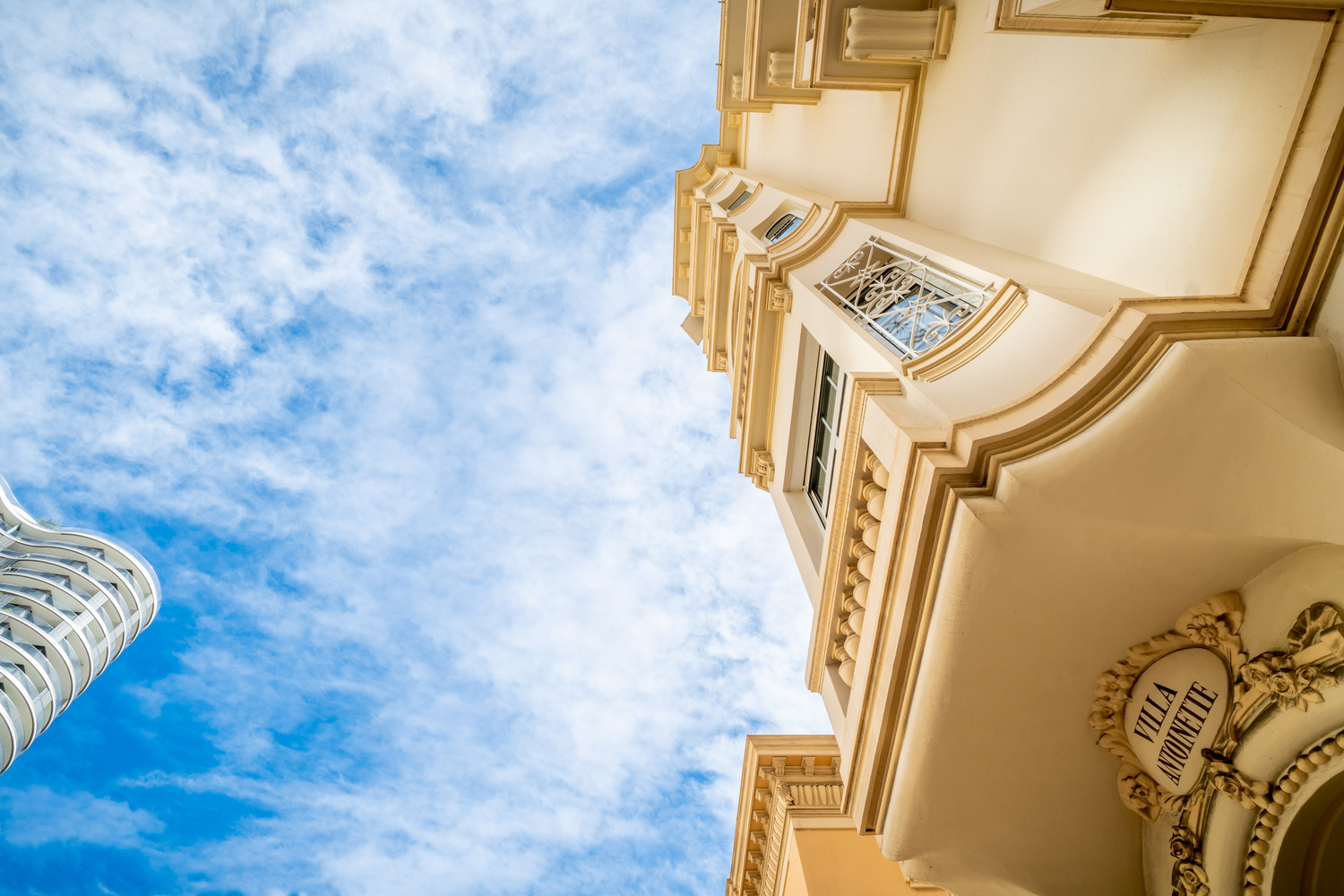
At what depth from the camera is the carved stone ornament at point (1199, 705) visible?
441cm

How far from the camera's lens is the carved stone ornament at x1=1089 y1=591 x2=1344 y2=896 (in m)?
4.41

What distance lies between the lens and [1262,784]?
4.77m

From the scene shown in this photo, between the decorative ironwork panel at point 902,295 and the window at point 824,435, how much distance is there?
1.19 m

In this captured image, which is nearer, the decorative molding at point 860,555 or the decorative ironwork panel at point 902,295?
the decorative molding at point 860,555

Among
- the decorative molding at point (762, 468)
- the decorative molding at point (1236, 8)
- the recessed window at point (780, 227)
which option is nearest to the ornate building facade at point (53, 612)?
the decorative molding at point (762, 468)

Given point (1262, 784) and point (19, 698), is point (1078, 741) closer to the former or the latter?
point (1262, 784)

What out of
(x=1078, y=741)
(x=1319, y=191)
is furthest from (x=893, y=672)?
(x=1319, y=191)

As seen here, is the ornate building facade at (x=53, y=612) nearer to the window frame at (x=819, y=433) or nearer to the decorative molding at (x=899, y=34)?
the window frame at (x=819, y=433)

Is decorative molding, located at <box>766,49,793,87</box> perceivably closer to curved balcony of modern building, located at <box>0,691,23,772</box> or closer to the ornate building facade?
the ornate building facade

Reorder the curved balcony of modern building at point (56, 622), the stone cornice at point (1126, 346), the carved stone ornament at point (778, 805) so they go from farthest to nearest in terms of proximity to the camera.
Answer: the curved balcony of modern building at point (56, 622) < the carved stone ornament at point (778, 805) < the stone cornice at point (1126, 346)

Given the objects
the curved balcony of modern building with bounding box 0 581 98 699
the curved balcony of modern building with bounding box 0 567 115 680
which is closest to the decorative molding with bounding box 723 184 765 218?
the curved balcony of modern building with bounding box 0 581 98 699

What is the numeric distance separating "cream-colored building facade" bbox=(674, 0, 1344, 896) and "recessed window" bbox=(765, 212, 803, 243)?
640 centimetres

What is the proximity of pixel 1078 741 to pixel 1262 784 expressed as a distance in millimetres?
1267

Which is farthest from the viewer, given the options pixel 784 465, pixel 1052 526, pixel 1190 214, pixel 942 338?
pixel 784 465
